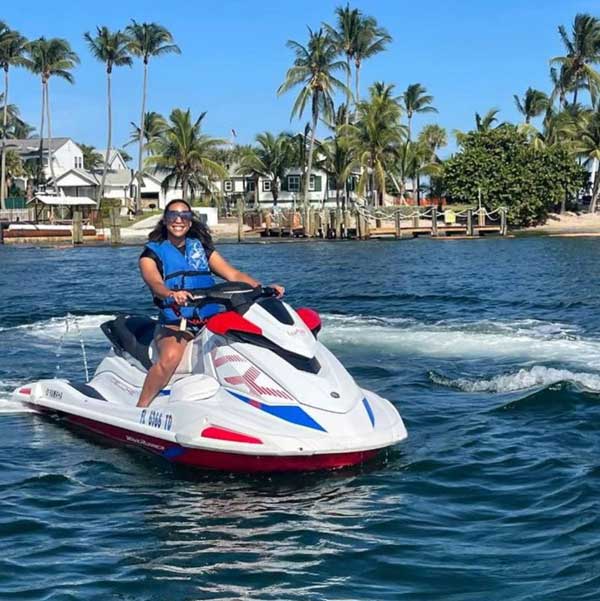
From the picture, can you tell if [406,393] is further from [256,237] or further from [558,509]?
[256,237]

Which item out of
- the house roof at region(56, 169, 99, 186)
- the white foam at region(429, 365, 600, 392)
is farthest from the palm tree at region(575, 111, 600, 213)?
the white foam at region(429, 365, 600, 392)

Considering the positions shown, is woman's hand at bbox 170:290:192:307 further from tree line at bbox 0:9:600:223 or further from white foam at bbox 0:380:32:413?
tree line at bbox 0:9:600:223

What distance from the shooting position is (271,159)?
80125 mm

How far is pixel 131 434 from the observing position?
7898mm

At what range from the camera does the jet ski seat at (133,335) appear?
8.27 meters

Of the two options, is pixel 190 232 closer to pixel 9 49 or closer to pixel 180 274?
pixel 180 274

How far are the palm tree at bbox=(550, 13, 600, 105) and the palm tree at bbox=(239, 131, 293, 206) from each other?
21520mm

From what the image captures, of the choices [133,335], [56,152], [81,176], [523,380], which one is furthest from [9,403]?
[56,152]

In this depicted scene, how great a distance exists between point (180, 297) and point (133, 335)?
1361 mm

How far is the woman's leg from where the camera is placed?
25.0 ft

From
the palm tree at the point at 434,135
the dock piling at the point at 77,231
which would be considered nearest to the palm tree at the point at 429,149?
the palm tree at the point at 434,135

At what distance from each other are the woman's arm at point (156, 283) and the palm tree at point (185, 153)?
62.2 metres

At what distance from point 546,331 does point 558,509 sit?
894 centimetres

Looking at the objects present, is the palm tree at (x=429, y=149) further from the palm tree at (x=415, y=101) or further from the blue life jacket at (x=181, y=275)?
the blue life jacket at (x=181, y=275)
